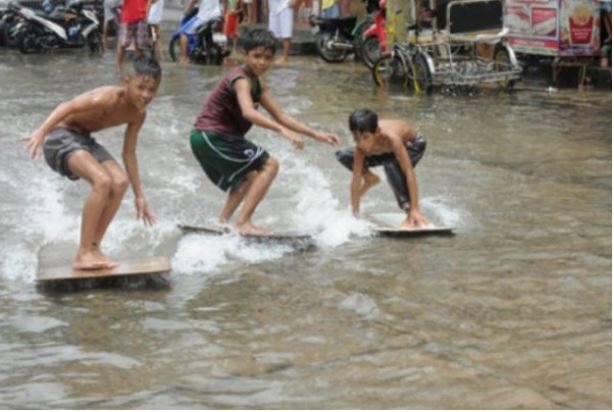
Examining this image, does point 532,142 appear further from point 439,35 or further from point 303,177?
point 439,35

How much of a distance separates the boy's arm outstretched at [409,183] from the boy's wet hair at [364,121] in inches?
8.7

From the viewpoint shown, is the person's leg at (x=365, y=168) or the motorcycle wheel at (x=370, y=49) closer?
the person's leg at (x=365, y=168)

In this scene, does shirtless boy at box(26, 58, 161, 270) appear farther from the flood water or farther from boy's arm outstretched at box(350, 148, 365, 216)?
boy's arm outstretched at box(350, 148, 365, 216)

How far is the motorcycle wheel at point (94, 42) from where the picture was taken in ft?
72.4

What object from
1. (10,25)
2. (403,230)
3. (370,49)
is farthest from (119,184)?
(10,25)

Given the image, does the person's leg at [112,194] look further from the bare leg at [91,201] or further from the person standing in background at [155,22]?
the person standing in background at [155,22]

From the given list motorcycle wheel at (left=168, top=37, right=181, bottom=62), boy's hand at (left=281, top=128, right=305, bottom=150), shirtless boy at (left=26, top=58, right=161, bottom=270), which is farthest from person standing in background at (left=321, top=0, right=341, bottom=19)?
shirtless boy at (left=26, top=58, right=161, bottom=270)

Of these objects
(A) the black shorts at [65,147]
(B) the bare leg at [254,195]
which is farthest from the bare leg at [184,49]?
(A) the black shorts at [65,147]

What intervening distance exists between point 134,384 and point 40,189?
4.66 metres

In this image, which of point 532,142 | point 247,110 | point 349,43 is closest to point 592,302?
point 247,110

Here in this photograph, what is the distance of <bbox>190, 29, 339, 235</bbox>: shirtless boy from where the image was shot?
282 inches

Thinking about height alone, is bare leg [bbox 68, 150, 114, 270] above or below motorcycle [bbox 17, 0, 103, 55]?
above

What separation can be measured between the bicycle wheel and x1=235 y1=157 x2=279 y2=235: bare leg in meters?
8.46

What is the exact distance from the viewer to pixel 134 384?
4.86 m
